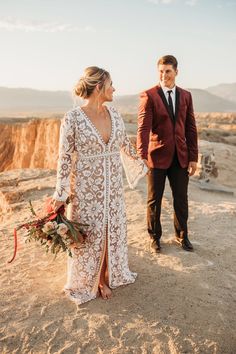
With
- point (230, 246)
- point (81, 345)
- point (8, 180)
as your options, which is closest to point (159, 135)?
point (230, 246)

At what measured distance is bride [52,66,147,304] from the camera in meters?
3.42

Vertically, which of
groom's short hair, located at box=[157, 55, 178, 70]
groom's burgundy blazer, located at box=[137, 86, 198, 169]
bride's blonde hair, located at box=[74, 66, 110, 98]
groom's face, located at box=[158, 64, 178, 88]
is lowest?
groom's burgundy blazer, located at box=[137, 86, 198, 169]

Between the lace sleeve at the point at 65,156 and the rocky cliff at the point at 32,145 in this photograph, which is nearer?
the lace sleeve at the point at 65,156

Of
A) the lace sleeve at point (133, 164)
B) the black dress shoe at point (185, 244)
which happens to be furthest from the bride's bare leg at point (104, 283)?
the black dress shoe at point (185, 244)

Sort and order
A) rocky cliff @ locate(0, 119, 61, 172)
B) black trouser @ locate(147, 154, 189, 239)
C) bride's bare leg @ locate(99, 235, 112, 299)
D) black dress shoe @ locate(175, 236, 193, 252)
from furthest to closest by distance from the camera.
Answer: rocky cliff @ locate(0, 119, 61, 172), black dress shoe @ locate(175, 236, 193, 252), black trouser @ locate(147, 154, 189, 239), bride's bare leg @ locate(99, 235, 112, 299)

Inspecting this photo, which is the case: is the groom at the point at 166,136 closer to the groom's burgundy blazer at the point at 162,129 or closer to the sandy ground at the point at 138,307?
the groom's burgundy blazer at the point at 162,129

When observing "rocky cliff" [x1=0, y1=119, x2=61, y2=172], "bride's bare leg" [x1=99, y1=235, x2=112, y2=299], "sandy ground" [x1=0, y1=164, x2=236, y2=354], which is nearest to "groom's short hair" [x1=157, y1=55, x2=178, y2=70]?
"bride's bare leg" [x1=99, y1=235, x2=112, y2=299]

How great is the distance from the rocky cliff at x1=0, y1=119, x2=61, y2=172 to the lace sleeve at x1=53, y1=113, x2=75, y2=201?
1388 centimetres

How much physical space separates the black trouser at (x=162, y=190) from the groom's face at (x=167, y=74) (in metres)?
0.77

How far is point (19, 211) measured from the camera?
7676mm

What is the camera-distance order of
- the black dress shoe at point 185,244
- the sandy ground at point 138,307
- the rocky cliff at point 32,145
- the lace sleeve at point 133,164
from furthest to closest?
the rocky cliff at point 32,145
the black dress shoe at point 185,244
the lace sleeve at point 133,164
the sandy ground at point 138,307

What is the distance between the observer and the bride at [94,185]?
135 inches

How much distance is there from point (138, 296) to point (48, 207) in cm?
121

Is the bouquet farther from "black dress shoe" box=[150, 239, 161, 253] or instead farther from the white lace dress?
"black dress shoe" box=[150, 239, 161, 253]
